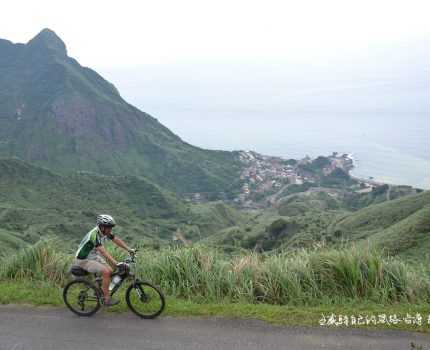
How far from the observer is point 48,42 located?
171 meters

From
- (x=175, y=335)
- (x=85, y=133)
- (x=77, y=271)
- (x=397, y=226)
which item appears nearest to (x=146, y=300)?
(x=175, y=335)

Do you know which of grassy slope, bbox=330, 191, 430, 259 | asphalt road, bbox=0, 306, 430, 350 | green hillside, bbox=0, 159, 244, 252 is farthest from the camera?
green hillside, bbox=0, 159, 244, 252

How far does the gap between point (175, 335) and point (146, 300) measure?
83 cm

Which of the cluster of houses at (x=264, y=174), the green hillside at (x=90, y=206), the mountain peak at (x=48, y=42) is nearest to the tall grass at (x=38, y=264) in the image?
the green hillside at (x=90, y=206)

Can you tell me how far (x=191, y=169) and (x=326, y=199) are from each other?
199ft

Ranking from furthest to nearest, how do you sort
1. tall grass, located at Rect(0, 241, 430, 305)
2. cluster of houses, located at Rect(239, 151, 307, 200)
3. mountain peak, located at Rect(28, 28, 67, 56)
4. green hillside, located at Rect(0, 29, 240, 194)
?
mountain peak, located at Rect(28, 28, 67, 56), green hillside, located at Rect(0, 29, 240, 194), cluster of houses, located at Rect(239, 151, 307, 200), tall grass, located at Rect(0, 241, 430, 305)

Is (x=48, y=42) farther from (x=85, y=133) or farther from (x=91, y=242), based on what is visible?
(x=91, y=242)

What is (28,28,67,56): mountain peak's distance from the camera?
556ft

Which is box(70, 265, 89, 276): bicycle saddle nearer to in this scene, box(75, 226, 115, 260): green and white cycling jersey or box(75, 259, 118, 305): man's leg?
box(75, 259, 118, 305): man's leg

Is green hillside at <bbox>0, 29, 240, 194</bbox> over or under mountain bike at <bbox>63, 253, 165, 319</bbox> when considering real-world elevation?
over

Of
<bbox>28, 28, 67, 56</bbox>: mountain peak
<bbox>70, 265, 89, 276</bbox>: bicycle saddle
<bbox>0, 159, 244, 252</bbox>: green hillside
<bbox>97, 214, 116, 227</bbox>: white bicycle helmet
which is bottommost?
<bbox>70, 265, 89, 276</bbox>: bicycle saddle

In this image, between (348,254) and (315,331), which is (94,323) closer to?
(315,331)

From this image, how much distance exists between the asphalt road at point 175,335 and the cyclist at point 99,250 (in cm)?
55

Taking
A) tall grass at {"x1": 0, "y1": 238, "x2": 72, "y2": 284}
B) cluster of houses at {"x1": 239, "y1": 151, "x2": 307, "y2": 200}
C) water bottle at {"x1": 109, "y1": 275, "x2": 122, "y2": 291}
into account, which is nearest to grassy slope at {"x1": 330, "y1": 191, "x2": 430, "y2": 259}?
water bottle at {"x1": 109, "y1": 275, "x2": 122, "y2": 291}
